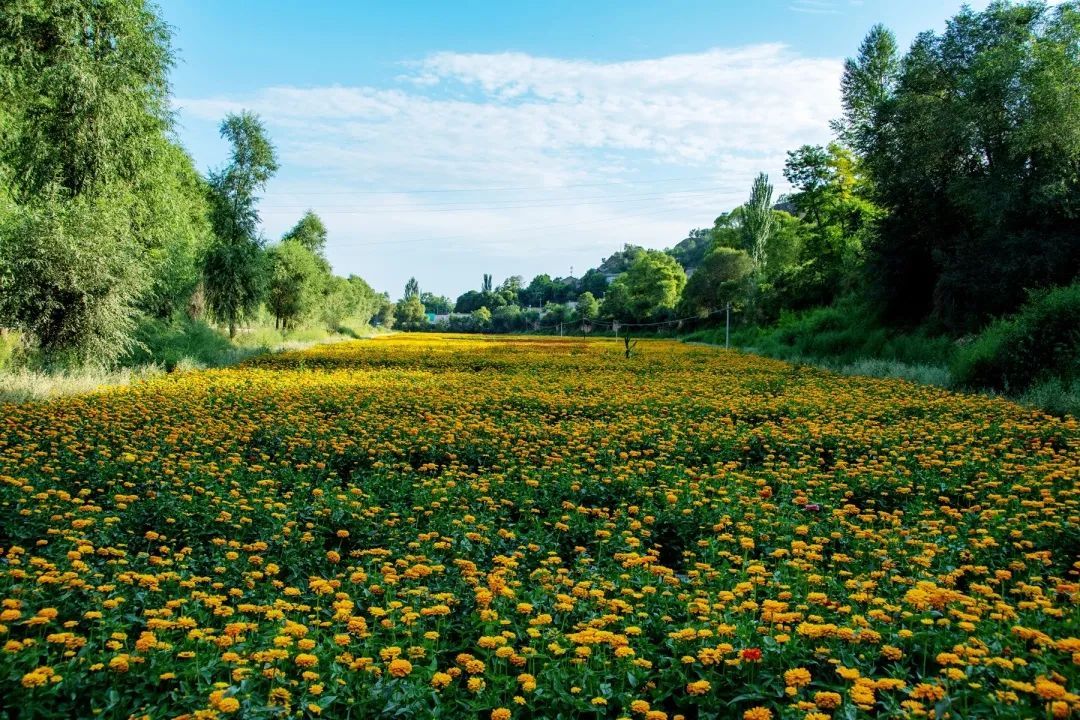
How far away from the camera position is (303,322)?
171ft

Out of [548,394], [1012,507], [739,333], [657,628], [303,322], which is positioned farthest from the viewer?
[303,322]

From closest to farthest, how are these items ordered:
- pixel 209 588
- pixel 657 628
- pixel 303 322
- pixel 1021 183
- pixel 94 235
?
1. pixel 657 628
2. pixel 209 588
3. pixel 94 235
4. pixel 1021 183
5. pixel 303 322

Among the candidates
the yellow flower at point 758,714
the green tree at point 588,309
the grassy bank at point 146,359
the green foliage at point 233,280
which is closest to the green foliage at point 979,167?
the yellow flower at point 758,714

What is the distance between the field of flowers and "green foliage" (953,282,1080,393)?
16.9 feet

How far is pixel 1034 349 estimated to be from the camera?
15641 millimetres

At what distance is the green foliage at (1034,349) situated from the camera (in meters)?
14.9

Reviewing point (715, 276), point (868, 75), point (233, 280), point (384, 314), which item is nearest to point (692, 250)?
point (384, 314)

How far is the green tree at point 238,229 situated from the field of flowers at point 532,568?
74.7ft

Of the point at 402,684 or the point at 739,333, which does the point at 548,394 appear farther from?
the point at 739,333

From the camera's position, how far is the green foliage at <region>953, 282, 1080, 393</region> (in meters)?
14.9

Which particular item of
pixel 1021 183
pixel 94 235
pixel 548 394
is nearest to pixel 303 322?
pixel 94 235

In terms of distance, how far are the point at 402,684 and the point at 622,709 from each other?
1.04 m

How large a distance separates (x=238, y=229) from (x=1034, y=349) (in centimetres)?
3336

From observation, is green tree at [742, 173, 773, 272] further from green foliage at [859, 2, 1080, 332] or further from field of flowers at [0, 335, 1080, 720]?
field of flowers at [0, 335, 1080, 720]
